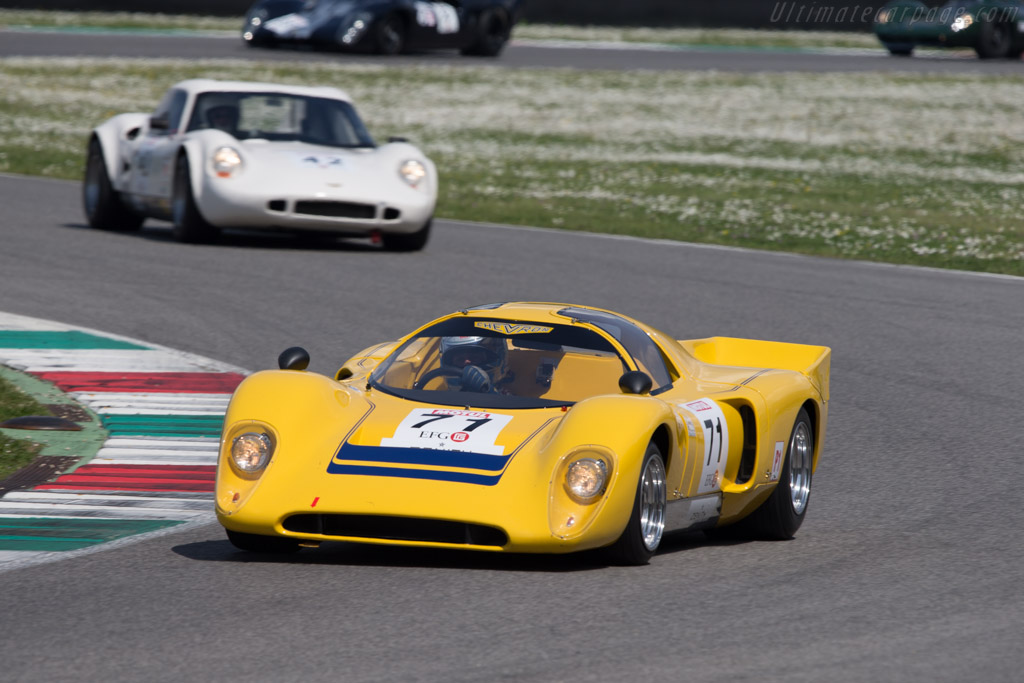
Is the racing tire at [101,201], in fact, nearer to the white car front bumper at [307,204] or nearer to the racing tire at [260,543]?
the white car front bumper at [307,204]

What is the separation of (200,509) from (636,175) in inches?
692

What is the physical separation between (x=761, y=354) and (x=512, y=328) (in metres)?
1.65

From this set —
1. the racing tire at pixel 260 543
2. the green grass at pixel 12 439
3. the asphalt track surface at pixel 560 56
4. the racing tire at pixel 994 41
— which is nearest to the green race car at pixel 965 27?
the racing tire at pixel 994 41

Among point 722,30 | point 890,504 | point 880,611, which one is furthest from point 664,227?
point 722,30

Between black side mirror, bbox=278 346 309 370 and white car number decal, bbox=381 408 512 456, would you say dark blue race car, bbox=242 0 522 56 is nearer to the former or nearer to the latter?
black side mirror, bbox=278 346 309 370

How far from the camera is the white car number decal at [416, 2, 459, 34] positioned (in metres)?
34.8

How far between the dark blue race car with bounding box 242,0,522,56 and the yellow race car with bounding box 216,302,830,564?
27.5 metres

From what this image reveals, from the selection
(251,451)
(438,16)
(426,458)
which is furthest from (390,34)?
(426,458)

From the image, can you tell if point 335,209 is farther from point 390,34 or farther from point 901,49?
point 901,49

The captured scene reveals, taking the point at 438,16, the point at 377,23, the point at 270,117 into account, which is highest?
the point at 270,117

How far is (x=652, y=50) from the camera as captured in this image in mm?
40188

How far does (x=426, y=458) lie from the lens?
20.0ft

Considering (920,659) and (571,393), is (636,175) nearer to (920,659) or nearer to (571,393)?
(571,393)

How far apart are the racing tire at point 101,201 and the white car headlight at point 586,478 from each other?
11.4 m
